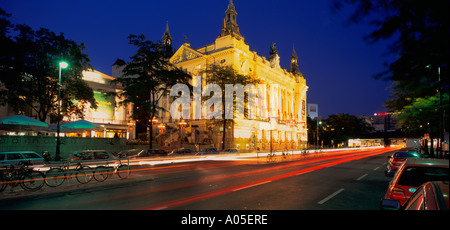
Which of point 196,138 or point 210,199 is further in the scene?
point 196,138

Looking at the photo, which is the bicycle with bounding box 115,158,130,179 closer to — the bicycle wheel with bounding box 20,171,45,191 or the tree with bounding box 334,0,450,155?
Result: the bicycle wheel with bounding box 20,171,45,191

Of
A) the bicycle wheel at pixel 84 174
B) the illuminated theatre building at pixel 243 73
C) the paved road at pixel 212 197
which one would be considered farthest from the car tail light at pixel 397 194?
the illuminated theatre building at pixel 243 73

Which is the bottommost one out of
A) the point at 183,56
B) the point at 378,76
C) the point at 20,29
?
the point at 378,76

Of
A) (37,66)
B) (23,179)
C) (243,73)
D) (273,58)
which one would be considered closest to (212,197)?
(23,179)

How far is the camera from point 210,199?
9.72m

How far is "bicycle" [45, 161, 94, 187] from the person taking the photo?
1259 centimetres

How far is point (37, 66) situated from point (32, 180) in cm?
2101

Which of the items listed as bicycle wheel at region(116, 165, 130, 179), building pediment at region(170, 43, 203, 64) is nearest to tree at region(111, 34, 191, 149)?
bicycle wheel at region(116, 165, 130, 179)

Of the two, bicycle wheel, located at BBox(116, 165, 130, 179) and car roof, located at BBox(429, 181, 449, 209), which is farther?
bicycle wheel, located at BBox(116, 165, 130, 179)

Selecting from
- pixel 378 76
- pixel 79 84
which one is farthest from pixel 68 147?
pixel 378 76

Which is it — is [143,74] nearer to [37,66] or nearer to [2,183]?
[37,66]

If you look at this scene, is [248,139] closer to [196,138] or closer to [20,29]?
[196,138]

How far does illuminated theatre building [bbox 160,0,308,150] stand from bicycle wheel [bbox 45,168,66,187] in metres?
36.1
